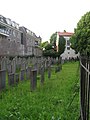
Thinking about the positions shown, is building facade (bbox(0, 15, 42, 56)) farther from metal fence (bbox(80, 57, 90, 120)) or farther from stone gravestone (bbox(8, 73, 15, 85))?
metal fence (bbox(80, 57, 90, 120))

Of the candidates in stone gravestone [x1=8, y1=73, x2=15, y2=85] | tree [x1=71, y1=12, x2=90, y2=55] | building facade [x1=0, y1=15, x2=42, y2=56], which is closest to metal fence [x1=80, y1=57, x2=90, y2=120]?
stone gravestone [x1=8, y1=73, x2=15, y2=85]

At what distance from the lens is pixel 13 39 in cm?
6322

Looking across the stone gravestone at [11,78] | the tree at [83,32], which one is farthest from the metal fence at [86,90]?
the tree at [83,32]

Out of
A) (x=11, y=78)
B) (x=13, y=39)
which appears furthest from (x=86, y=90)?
(x=13, y=39)

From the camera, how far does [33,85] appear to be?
10.1m

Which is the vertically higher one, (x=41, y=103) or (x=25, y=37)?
(x=25, y=37)

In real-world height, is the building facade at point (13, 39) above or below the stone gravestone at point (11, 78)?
above

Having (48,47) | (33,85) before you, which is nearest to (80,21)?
(48,47)

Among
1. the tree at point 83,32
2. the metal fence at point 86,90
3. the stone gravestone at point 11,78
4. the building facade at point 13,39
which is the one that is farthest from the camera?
the tree at point 83,32

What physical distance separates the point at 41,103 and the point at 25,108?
863 millimetres

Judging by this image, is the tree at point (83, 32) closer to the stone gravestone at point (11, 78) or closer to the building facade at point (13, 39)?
the building facade at point (13, 39)

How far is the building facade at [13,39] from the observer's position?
3913 cm

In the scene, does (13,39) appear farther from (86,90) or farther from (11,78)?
(86,90)

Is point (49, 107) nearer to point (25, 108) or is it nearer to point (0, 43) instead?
point (25, 108)
